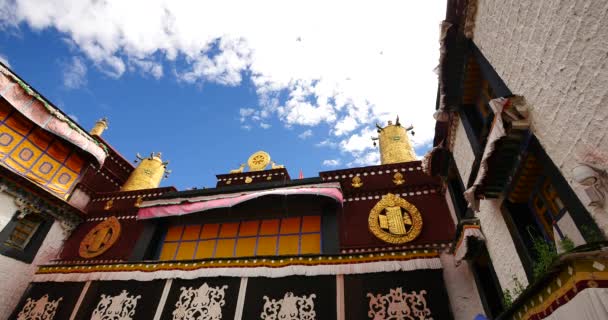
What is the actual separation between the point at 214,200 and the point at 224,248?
4.78ft

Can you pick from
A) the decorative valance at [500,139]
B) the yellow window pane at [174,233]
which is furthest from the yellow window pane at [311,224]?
the decorative valance at [500,139]

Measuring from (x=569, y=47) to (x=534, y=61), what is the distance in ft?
2.02

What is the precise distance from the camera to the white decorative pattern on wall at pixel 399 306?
246 inches

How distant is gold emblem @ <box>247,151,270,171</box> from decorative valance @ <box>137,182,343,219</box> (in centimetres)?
235

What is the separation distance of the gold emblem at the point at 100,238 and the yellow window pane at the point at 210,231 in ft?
10.7

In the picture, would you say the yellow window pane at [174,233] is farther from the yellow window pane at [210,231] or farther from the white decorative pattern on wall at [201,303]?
the white decorative pattern on wall at [201,303]

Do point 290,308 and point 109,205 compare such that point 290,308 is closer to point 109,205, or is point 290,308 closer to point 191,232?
point 191,232

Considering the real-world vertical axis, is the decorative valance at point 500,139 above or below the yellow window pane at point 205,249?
below

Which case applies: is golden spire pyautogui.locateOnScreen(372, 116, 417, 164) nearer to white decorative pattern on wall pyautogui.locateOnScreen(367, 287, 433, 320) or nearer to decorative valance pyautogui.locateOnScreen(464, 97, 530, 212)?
white decorative pattern on wall pyautogui.locateOnScreen(367, 287, 433, 320)

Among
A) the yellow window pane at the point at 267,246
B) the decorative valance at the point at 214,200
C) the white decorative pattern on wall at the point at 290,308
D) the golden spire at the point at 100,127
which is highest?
the golden spire at the point at 100,127

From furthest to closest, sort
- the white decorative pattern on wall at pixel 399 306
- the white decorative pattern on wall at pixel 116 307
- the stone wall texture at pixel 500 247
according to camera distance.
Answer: the white decorative pattern on wall at pixel 116 307 → the white decorative pattern on wall at pixel 399 306 → the stone wall texture at pixel 500 247

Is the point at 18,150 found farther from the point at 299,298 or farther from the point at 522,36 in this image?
the point at 522,36

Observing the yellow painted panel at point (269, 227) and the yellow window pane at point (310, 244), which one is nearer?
the yellow window pane at point (310, 244)

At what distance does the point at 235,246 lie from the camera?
9.02 m
